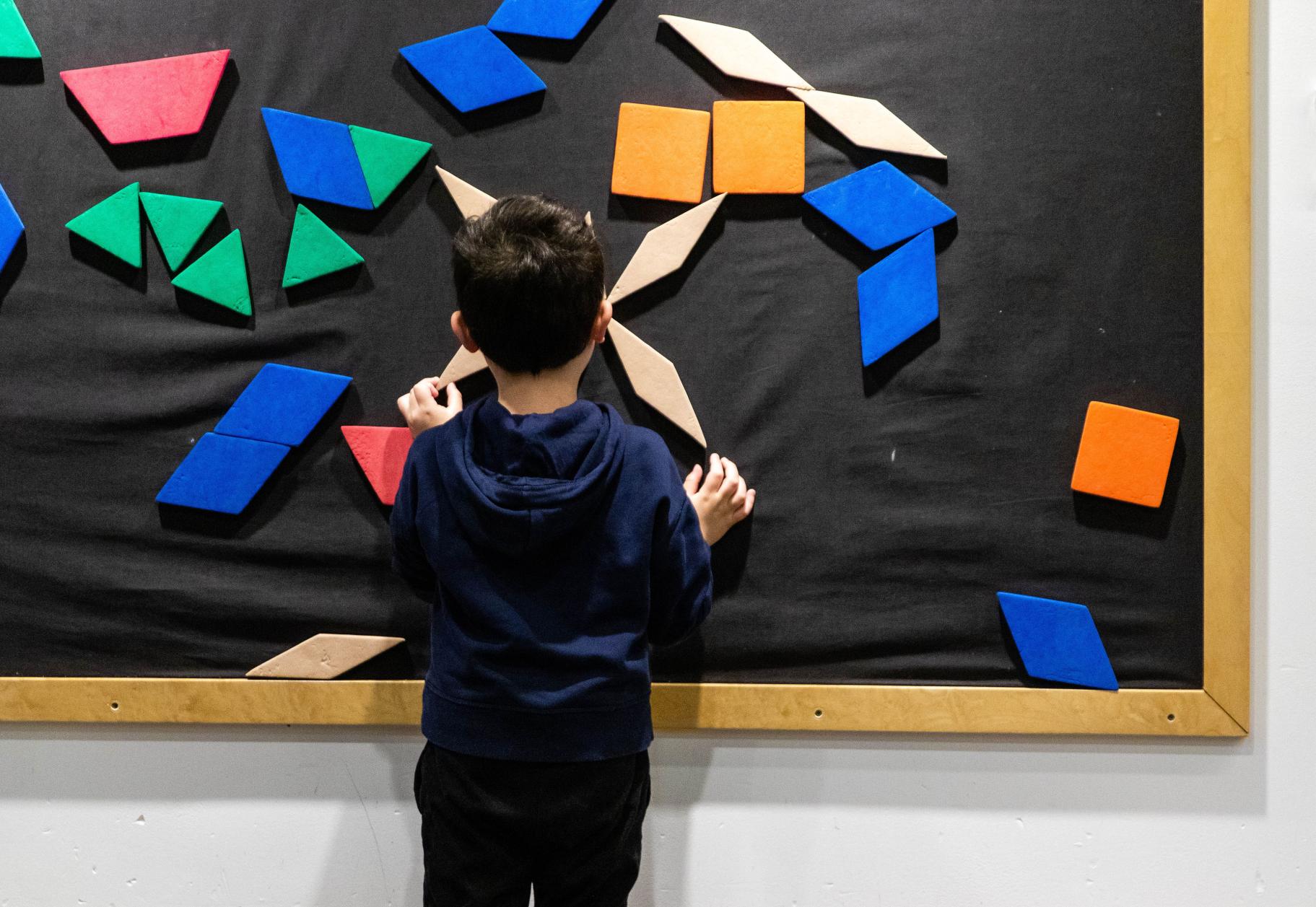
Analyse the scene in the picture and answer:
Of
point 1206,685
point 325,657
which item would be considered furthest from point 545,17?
point 1206,685

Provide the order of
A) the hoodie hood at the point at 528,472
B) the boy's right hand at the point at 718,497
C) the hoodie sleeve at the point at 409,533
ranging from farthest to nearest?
1. the boy's right hand at the point at 718,497
2. the hoodie sleeve at the point at 409,533
3. the hoodie hood at the point at 528,472

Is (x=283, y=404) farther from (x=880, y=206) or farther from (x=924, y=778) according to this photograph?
(x=924, y=778)

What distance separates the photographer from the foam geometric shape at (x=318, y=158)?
107cm

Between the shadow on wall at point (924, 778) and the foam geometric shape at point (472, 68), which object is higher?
the foam geometric shape at point (472, 68)

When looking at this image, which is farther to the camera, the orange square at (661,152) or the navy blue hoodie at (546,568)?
the orange square at (661,152)

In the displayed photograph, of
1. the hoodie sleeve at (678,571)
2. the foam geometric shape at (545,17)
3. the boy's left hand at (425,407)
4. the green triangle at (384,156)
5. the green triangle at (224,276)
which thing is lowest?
the hoodie sleeve at (678,571)

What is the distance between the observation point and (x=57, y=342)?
43.4 inches

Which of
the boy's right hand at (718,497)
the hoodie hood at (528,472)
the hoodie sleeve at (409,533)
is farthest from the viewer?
the boy's right hand at (718,497)

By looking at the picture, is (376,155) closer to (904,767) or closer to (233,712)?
(233,712)

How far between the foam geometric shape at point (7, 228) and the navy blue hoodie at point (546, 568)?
0.65 m

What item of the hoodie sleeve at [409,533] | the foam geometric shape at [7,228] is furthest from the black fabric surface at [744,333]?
the hoodie sleeve at [409,533]

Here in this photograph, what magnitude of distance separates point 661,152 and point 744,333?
0.23 m

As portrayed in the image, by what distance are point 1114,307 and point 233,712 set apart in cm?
112

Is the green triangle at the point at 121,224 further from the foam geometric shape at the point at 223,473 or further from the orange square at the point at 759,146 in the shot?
the orange square at the point at 759,146
